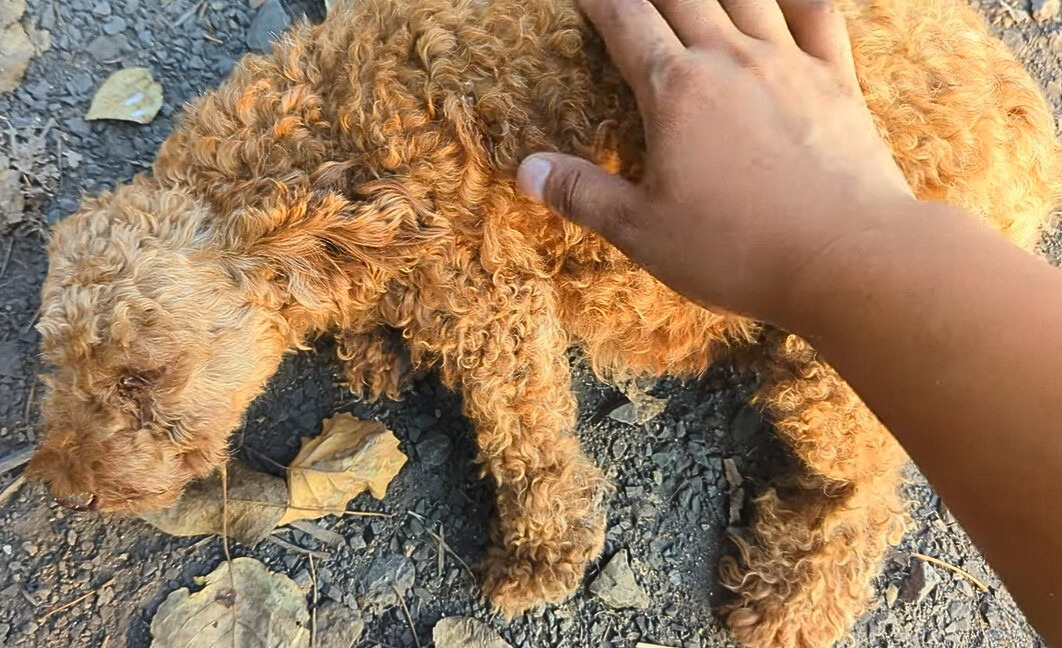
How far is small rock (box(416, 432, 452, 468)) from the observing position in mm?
2873

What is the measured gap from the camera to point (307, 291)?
6.51 ft

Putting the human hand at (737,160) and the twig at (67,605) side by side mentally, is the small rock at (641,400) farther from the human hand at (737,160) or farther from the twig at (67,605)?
the twig at (67,605)

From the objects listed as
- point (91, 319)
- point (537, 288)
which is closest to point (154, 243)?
point (91, 319)

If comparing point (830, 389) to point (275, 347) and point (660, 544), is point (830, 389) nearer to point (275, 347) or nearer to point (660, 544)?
point (660, 544)

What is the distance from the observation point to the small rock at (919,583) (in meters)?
2.94

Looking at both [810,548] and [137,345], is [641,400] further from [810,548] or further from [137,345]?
[137,345]

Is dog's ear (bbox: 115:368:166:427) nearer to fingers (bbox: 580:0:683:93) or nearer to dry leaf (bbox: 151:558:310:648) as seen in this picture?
dry leaf (bbox: 151:558:310:648)

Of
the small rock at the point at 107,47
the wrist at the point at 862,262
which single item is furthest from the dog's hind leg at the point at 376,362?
the wrist at the point at 862,262

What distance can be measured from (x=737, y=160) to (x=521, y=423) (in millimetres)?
1069

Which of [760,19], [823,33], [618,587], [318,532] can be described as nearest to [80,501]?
[318,532]

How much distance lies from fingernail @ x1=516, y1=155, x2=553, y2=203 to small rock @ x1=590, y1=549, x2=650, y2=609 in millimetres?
1572

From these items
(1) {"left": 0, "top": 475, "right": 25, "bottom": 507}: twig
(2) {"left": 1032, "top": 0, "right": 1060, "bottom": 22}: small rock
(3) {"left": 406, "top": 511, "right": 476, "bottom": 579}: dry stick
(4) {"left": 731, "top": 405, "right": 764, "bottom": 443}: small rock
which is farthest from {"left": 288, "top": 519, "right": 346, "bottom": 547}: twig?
(2) {"left": 1032, "top": 0, "right": 1060, "bottom": 22}: small rock

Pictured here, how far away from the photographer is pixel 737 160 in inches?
62.1

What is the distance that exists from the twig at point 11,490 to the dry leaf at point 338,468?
0.85 metres
